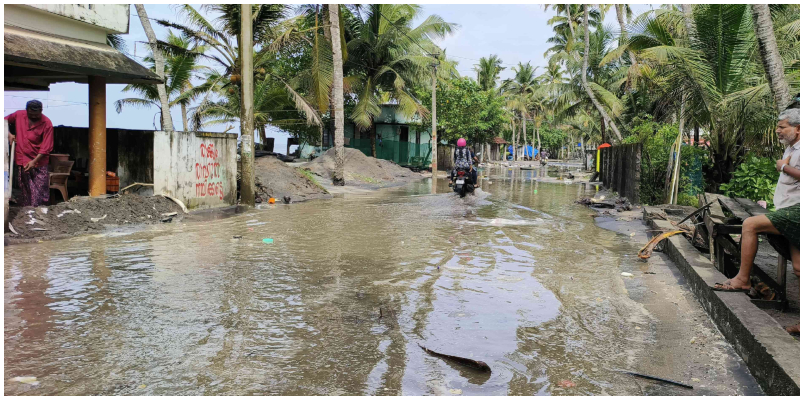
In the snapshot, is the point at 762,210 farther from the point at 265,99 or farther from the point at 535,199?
the point at 265,99

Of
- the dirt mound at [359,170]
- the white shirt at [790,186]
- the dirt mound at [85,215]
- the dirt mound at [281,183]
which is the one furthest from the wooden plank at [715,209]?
the dirt mound at [359,170]

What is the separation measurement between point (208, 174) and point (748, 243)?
467 inches

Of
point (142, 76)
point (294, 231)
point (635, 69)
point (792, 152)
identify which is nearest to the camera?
point (792, 152)

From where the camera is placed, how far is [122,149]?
14516mm

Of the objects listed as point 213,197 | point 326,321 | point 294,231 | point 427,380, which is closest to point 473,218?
A: point 294,231

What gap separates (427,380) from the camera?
399 cm

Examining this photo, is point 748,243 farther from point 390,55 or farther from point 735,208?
point 390,55

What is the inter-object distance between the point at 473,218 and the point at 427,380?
9.50 meters

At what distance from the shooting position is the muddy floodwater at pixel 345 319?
13.1 feet

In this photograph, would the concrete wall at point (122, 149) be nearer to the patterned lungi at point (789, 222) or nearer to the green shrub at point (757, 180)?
the green shrub at point (757, 180)

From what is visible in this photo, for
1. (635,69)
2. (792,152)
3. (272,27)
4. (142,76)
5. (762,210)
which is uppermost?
(272,27)

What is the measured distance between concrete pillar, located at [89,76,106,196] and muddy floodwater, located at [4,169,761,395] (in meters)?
3.18

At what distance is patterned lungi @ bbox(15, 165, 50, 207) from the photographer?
35.9 ft

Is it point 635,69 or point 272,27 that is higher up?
point 272,27
